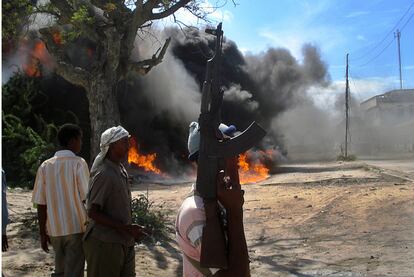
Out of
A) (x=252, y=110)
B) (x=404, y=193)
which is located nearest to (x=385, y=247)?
(x=404, y=193)

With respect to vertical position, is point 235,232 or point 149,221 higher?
point 235,232

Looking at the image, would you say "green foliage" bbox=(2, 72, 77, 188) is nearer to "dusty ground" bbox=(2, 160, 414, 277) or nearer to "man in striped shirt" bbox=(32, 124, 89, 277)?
"dusty ground" bbox=(2, 160, 414, 277)

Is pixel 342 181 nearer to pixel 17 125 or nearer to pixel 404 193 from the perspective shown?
pixel 404 193

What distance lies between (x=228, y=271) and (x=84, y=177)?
2.06m

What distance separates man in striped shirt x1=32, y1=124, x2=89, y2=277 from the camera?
346cm

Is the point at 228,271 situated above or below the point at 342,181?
above

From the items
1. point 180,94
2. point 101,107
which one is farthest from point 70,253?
point 180,94

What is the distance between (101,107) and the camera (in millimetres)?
7555

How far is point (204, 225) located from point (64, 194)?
202 cm

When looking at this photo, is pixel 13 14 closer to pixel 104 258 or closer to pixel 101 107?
pixel 101 107

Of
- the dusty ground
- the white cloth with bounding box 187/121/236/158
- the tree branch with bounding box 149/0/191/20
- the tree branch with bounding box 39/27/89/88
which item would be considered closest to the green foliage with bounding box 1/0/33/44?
the tree branch with bounding box 39/27/89/88

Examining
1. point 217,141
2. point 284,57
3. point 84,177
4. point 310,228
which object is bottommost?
point 310,228

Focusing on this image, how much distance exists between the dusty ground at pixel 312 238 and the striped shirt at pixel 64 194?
1.95 meters

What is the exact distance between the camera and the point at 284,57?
106 ft
